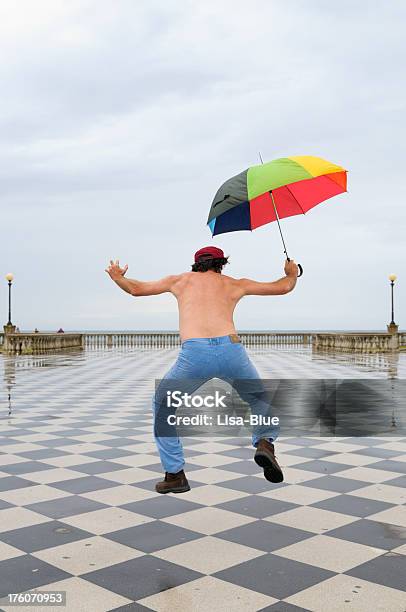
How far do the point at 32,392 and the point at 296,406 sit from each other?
5659 mm

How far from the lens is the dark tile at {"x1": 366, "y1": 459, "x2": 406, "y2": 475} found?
600 centimetres

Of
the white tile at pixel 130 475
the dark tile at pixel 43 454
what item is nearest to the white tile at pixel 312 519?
the white tile at pixel 130 475

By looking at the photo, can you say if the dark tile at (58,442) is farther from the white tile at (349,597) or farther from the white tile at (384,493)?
the white tile at (349,597)

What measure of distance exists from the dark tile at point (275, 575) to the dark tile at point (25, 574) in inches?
35.0

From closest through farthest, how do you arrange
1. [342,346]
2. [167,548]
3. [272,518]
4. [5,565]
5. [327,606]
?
[327,606]
[5,565]
[167,548]
[272,518]
[342,346]

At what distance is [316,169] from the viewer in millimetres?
5301

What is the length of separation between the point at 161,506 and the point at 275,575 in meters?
1.54

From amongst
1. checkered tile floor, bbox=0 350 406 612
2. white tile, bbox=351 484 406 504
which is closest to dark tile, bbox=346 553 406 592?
checkered tile floor, bbox=0 350 406 612

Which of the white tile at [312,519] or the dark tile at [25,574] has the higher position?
the dark tile at [25,574]

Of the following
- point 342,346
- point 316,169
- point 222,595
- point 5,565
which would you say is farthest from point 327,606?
point 342,346

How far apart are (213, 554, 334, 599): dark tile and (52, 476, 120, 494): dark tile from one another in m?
2.06

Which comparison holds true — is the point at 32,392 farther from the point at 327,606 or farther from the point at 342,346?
the point at 342,346

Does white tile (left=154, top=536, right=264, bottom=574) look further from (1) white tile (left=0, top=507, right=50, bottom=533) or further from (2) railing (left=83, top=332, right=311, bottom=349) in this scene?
(2) railing (left=83, top=332, right=311, bottom=349)

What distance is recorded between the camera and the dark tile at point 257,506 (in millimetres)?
4633
